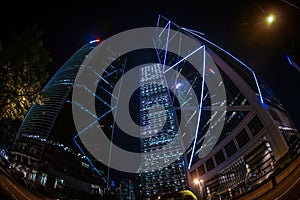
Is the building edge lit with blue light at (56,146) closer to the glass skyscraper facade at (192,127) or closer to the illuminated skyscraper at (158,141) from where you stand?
the glass skyscraper facade at (192,127)

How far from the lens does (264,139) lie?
140 ft

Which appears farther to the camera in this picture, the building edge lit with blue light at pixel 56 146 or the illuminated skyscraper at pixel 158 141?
the illuminated skyscraper at pixel 158 141

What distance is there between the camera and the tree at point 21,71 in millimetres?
7945

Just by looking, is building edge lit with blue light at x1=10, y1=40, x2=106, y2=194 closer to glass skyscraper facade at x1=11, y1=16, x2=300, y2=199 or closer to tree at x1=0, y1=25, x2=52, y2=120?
glass skyscraper facade at x1=11, y1=16, x2=300, y2=199

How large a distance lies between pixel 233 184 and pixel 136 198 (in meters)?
83.9

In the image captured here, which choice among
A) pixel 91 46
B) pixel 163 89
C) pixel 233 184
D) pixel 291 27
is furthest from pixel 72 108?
pixel 291 27

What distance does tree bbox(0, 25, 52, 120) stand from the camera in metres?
7.95

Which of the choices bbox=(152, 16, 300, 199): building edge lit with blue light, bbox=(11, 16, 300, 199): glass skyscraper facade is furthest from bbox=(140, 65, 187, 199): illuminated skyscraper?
bbox=(152, 16, 300, 199): building edge lit with blue light

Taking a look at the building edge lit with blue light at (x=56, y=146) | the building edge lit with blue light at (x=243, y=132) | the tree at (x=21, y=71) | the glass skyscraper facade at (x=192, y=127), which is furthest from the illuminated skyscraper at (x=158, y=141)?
the tree at (x=21, y=71)

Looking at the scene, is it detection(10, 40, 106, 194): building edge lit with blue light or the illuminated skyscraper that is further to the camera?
the illuminated skyscraper

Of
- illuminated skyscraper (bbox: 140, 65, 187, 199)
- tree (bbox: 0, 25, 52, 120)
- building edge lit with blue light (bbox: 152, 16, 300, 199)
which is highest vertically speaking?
illuminated skyscraper (bbox: 140, 65, 187, 199)

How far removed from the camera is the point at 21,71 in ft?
26.8

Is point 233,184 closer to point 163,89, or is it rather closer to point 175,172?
point 175,172

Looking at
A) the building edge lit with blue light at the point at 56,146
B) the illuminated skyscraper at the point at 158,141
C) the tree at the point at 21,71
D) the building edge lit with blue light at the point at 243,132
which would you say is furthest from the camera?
the illuminated skyscraper at the point at 158,141
